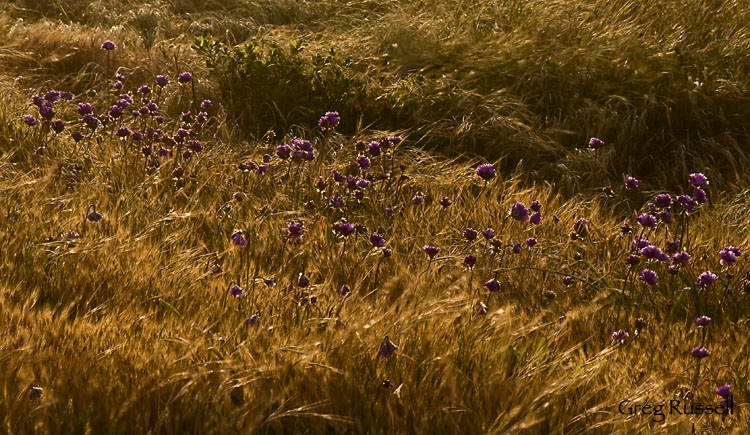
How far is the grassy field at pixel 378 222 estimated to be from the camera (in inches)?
92.2

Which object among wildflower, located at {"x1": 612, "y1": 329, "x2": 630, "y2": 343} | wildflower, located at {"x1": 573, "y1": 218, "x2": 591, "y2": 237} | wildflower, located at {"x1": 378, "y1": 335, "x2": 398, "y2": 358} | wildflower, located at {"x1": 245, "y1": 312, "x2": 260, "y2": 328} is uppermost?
wildflower, located at {"x1": 378, "y1": 335, "x2": 398, "y2": 358}

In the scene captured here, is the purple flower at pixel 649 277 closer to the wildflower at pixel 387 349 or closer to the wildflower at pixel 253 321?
the wildflower at pixel 387 349

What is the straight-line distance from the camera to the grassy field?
2.34 meters

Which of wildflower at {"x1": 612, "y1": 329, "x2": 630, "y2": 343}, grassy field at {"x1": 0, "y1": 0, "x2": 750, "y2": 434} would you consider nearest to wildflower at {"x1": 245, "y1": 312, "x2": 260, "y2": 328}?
grassy field at {"x1": 0, "y1": 0, "x2": 750, "y2": 434}

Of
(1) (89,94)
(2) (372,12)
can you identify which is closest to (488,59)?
(2) (372,12)

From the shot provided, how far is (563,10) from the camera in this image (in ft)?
21.0

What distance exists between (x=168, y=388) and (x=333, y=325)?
529 millimetres

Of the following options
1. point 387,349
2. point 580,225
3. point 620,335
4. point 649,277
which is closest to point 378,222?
point 580,225

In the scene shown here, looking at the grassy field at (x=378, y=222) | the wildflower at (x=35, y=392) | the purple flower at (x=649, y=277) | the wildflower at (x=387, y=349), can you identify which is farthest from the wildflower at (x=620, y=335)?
the wildflower at (x=35, y=392)

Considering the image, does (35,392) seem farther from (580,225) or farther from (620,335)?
(580,225)

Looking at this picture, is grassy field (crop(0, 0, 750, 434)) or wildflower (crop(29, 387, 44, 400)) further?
grassy field (crop(0, 0, 750, 434))

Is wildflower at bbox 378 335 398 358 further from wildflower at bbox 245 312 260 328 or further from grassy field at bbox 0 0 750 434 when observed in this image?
wildflower at bbox 245 312 260 328

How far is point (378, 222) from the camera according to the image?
4.02m

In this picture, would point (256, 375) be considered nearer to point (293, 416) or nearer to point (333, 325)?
point (293, 416)
